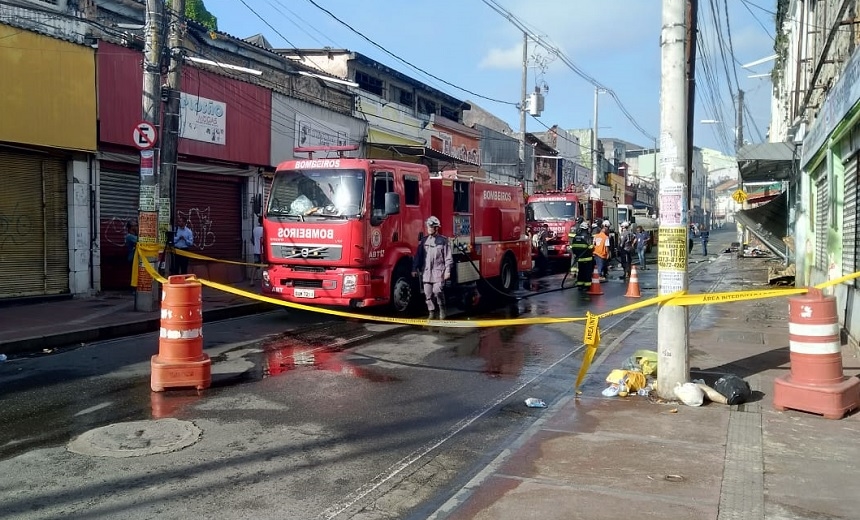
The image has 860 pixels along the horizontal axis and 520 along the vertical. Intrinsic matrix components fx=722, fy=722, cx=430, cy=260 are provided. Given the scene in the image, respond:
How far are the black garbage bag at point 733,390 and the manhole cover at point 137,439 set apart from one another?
474 centimetres

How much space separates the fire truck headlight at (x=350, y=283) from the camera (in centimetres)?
1178

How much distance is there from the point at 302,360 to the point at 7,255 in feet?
25.9

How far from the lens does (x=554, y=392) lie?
7.62 meters

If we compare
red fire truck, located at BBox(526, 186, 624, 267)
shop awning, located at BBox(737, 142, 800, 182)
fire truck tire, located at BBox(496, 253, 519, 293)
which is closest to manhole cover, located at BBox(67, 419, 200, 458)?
fire truck tire, located at BBox(496, 253, 519, 293)

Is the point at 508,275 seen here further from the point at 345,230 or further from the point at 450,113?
the point at 450,113

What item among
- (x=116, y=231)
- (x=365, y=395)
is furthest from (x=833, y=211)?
(x=116, y=231)

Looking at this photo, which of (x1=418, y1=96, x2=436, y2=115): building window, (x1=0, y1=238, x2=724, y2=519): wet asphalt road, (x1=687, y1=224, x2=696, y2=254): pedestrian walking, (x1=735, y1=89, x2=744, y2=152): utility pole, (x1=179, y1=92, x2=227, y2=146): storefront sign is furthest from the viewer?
(x1=735, y1=89, x2=744, y2=152): utility pole

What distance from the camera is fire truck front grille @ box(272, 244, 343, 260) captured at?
465 inches

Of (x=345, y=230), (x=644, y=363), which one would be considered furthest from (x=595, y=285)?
(x=644, y=363)

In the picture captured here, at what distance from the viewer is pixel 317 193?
12219mm

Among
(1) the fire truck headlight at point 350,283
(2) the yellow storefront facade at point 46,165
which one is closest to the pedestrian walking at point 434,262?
(1) the fire truck headlight at point 350,283

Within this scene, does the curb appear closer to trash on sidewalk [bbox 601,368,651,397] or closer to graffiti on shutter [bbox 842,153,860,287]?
trash on sidewalk [bbox 601,368,651,397]

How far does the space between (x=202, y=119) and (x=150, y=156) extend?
563cm

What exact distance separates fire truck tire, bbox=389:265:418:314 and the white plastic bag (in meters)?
6.59
